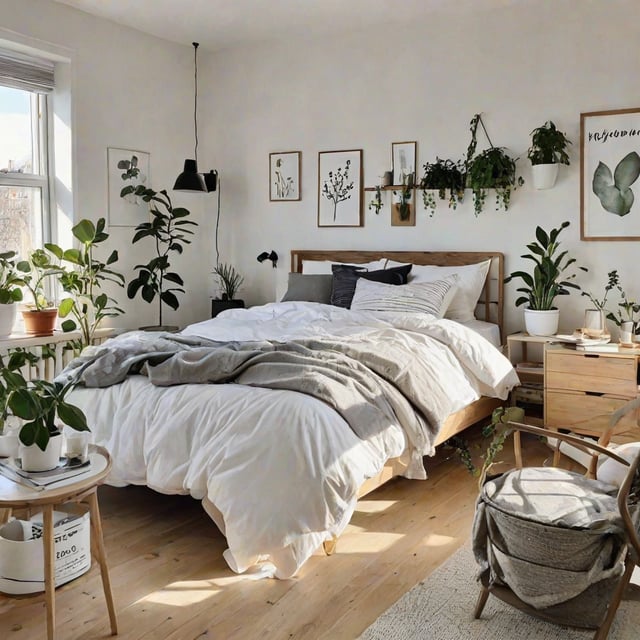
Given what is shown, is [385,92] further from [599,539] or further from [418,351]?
[599,539]

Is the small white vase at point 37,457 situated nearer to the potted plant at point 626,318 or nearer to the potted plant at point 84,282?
the potted plant at point 84,282

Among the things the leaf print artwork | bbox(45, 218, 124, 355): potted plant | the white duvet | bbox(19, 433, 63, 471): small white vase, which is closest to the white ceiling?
the leaf print artwork

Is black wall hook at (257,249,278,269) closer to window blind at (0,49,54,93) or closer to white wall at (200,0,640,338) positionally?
white wall at (200,0,640,338)

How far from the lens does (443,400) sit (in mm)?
3389

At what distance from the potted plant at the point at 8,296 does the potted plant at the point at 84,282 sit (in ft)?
1.05

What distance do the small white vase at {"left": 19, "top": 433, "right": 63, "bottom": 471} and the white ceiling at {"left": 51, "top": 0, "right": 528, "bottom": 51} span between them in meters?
3.48

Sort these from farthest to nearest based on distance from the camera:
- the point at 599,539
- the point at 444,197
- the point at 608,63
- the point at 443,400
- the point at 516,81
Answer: the point at 444,197 < the point at 516,81 < the point at 608,63 < the point at 443,400 < the point at 599,539

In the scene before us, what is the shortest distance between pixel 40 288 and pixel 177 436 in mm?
2387

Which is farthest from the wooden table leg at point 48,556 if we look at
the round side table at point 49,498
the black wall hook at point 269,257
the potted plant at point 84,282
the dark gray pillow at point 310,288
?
the black wall hook at point 269,257

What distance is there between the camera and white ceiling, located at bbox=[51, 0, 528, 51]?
181 inches

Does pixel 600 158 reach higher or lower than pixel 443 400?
higher

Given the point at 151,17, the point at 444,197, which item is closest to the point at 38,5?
the point at 151,17

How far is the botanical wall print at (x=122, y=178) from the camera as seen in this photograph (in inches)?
204

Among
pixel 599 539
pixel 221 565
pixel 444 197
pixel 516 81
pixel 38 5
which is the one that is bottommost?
pixel 221 565
